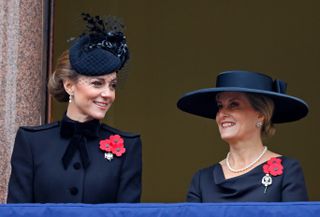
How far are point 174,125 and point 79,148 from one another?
191 inches

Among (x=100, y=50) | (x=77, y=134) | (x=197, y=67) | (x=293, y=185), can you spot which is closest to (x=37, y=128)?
(x=77, y=134)

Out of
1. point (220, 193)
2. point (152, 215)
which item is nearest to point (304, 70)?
point (220, 193)

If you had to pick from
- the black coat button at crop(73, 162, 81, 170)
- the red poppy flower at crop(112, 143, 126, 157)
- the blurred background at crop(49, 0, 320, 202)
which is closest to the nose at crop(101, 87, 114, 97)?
the red poppy flower at crop(112, 143, 126, 157)

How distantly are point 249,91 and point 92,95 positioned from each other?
0.75 metres

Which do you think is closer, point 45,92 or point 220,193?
point 220,193

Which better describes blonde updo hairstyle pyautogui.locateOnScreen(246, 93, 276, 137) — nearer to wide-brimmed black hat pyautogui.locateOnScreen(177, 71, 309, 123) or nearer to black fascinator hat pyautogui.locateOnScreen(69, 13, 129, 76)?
wide-brimmed black hat pyautogui.locateOnScreen(177, 71, 309, 123)

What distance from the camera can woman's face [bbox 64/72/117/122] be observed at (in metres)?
4.71

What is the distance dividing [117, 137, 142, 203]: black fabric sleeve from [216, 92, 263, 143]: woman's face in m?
0.43

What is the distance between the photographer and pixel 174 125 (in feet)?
31.3

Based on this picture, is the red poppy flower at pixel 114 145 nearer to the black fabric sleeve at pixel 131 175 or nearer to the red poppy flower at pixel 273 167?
the black fabric sleeve at pixel 131 175

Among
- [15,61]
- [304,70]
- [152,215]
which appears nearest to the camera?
[152,215]

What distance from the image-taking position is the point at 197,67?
9492 mm

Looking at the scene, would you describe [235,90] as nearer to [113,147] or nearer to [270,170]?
[270,170]

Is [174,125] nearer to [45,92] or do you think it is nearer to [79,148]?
[45,92]
